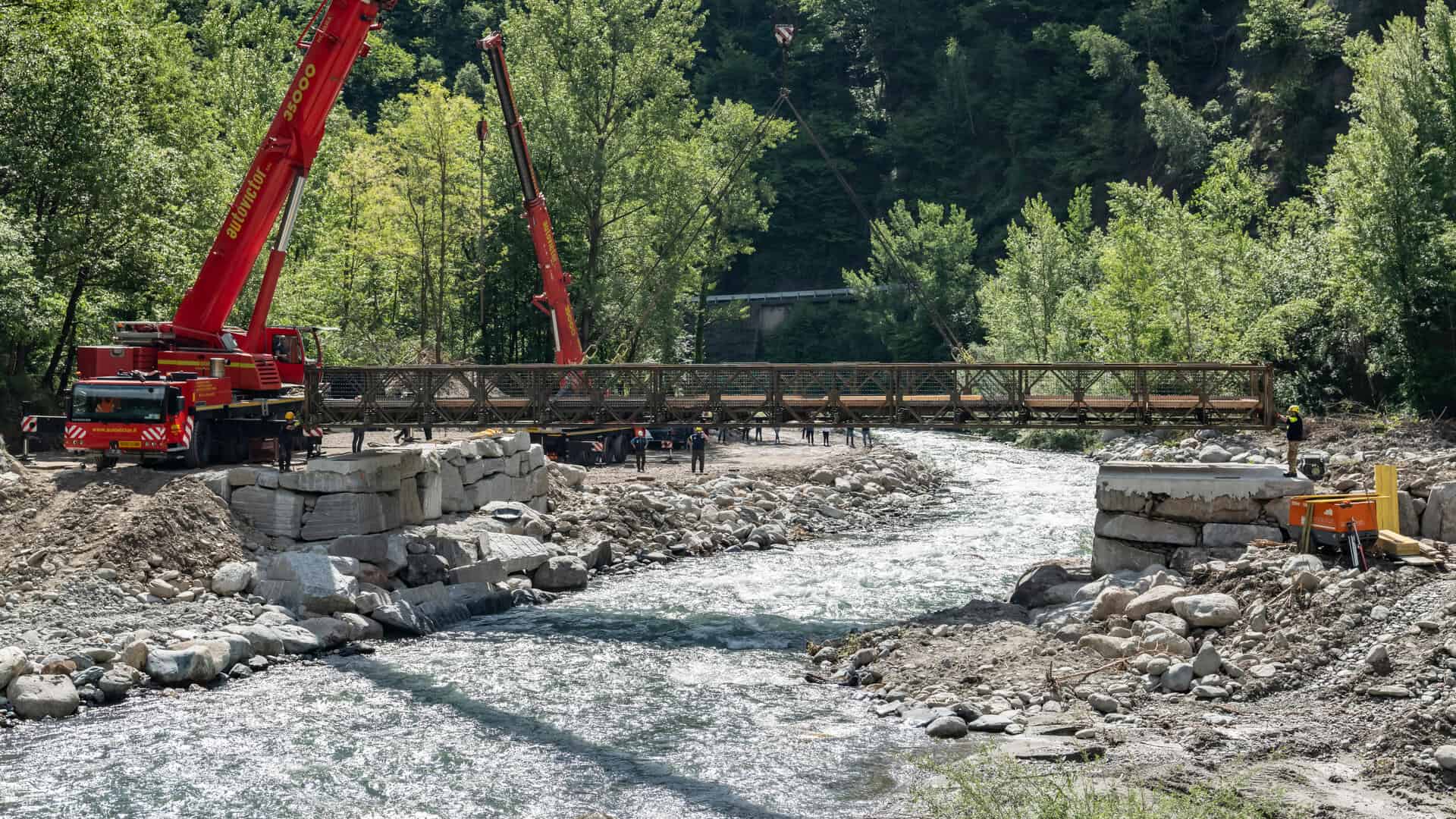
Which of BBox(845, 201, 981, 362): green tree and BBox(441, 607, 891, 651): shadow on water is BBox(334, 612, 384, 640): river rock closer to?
BBox(441, 607, 891, 651): shadow on water

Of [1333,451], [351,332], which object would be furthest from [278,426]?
[1333,451]

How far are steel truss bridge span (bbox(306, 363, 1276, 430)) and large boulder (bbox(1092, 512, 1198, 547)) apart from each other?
2071 mm

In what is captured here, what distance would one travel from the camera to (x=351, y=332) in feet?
168

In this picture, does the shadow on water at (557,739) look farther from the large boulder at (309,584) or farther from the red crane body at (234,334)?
the red crane body at (234,334)

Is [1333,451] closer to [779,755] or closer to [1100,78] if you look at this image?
[779,755]

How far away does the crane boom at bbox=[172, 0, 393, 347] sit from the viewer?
88.9ft

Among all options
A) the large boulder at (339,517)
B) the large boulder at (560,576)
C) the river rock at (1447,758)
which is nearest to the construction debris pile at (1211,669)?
the river rock at (1447,758)

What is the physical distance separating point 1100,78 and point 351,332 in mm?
66015

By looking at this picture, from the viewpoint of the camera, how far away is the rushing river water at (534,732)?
1495 centimetres

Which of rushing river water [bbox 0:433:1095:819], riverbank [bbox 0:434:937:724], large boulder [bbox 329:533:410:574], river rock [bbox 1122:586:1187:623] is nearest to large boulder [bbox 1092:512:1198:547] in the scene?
river rock [bbox 1122:586:1187:623]

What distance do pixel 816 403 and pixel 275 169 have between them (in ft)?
41.2

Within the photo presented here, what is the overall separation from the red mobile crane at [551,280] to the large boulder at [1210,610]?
24.4 metres

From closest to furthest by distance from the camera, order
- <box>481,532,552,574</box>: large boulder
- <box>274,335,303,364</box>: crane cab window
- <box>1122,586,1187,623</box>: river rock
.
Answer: <box>1122,586,1187,623</box>: river rock
<box>481,532,552,574</box>: large boulder
<box>274,335,303,364</box>: crane cab window

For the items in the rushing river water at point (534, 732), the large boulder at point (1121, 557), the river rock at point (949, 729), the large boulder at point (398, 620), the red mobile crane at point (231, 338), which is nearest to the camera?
the rushing river water at point (534, 732)
